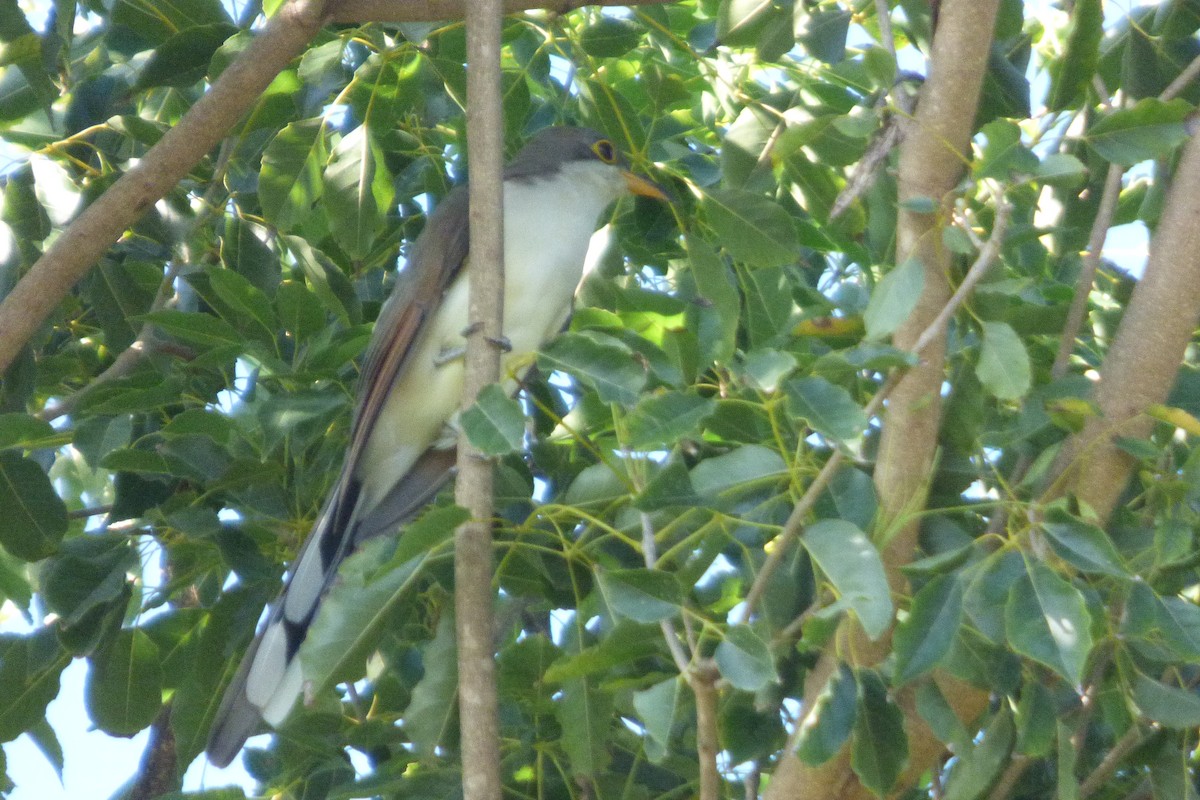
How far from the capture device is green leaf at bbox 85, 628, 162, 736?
2965 millimetres

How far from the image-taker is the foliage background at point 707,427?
1.95 m

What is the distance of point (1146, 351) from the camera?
7.38 feet

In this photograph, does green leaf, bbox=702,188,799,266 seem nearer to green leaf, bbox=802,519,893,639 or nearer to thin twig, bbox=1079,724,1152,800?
green leaf, bbox=802,519,893,639

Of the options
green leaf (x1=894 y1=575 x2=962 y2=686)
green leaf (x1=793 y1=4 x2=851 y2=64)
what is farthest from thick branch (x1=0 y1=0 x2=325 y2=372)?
green leaf (x1=894 y1=575 x2=962 y2=686)

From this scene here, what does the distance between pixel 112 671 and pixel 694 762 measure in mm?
1279

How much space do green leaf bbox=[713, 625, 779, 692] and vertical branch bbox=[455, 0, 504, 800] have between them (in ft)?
1.37

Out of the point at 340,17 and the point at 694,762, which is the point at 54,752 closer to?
the point at 694,762

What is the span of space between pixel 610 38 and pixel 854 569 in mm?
1773

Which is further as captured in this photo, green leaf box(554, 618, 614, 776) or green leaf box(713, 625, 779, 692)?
green leaf box(554, 618, 614, 776)

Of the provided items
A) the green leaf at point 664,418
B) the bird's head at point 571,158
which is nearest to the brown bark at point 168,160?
the green leaf at point 664,418

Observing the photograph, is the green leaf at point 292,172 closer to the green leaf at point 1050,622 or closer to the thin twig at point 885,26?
the thin twig at point 885,26

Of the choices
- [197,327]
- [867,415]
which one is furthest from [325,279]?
[867,415]

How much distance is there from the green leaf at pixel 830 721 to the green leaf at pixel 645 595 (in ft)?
0.78

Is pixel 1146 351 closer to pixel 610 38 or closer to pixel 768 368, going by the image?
pixel 768 368
